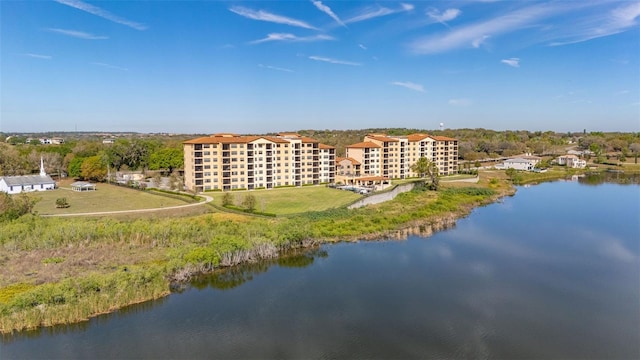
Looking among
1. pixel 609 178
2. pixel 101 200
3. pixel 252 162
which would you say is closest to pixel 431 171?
pixel 252 162

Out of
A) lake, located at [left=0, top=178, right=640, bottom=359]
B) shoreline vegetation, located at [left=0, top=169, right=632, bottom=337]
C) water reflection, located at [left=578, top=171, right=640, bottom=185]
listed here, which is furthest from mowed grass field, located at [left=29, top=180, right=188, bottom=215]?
water reflection, located at [left=578, top=171, right=640, bottom=185]

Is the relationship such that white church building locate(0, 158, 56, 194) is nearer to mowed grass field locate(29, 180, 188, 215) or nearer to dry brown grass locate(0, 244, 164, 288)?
mowed grass field locate(29, 180, 188, 215)

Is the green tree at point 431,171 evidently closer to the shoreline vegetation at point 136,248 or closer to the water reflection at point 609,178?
the shoreline vegetation at point 136,248

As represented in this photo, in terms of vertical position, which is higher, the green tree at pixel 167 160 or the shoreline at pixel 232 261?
the green tree at pixel 167 160

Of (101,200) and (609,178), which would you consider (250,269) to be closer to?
(101,200)

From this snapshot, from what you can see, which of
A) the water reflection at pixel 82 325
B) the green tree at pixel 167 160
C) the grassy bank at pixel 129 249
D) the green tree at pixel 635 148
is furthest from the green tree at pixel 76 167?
the green tree at pixel 635 148

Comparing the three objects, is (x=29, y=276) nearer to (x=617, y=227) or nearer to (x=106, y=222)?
(x=106, y=222)
